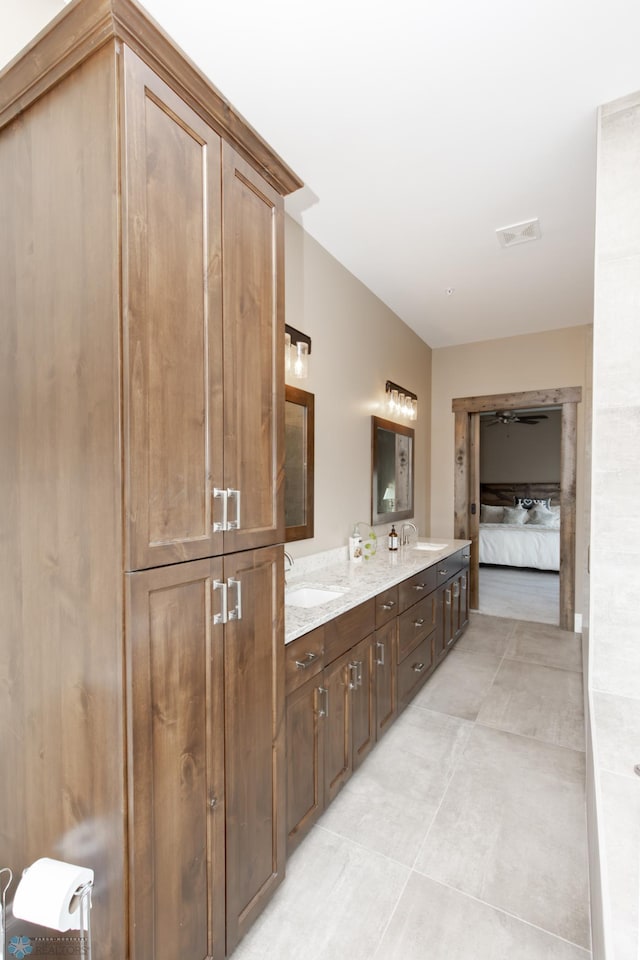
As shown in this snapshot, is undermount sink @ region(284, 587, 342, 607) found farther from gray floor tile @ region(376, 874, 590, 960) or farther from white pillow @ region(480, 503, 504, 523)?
white pillow @ region(480, 503, 504, 523)

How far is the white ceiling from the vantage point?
4.97 ft

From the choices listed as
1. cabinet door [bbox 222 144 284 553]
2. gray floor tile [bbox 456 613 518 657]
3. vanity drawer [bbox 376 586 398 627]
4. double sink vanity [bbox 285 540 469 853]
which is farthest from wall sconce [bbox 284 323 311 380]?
gray floor tile [bbox 456 613 518 657]

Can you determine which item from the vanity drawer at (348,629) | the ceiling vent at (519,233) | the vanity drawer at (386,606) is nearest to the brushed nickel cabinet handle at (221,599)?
the vanity drawer at (348,629)

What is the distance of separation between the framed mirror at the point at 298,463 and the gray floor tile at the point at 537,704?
1.62 m

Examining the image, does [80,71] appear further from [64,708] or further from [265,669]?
[265,669]

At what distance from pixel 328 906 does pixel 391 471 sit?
115 inches

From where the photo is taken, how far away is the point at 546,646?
403 centimetres

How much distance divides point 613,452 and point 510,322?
9.56ft

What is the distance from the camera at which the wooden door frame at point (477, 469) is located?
4445 mm

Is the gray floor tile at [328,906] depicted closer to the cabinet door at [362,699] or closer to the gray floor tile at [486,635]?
the cabinet door at [362,699]

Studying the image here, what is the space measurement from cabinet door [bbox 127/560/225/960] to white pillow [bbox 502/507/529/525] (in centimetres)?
Answer: 709

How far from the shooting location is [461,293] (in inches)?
145

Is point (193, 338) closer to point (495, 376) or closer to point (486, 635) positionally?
point (486, 635)

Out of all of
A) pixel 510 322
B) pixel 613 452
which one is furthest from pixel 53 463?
pixel 510 322
